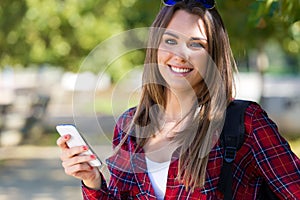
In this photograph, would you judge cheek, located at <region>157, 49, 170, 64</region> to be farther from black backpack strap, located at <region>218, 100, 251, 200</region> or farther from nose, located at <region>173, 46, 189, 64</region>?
black backpack strap, located at <region>218, 100, 251, 200</region>

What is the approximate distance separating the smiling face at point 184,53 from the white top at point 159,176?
0.28 meters

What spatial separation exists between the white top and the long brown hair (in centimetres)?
8

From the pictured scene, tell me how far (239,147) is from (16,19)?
12.0 m

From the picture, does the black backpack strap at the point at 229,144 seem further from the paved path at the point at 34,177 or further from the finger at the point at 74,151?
the paved path at the point at 34,177

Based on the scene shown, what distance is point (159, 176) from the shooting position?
8.41 feet

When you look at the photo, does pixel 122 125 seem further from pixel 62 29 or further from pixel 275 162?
pixel 62 29

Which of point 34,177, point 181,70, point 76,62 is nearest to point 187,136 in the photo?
point 181,70

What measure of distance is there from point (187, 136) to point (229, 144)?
194 mm

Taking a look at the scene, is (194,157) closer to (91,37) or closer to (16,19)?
(16,19)

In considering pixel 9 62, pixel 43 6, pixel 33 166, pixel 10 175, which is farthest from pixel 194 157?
pixel 9 62

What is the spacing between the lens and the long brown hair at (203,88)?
97.3 inches

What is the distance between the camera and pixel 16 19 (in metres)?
14.0

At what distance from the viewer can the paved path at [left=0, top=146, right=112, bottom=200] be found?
10422mm

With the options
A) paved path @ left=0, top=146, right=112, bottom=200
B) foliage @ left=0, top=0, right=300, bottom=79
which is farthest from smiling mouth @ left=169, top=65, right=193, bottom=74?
foliage @ left=0, top=0, right=300, bottom=79
